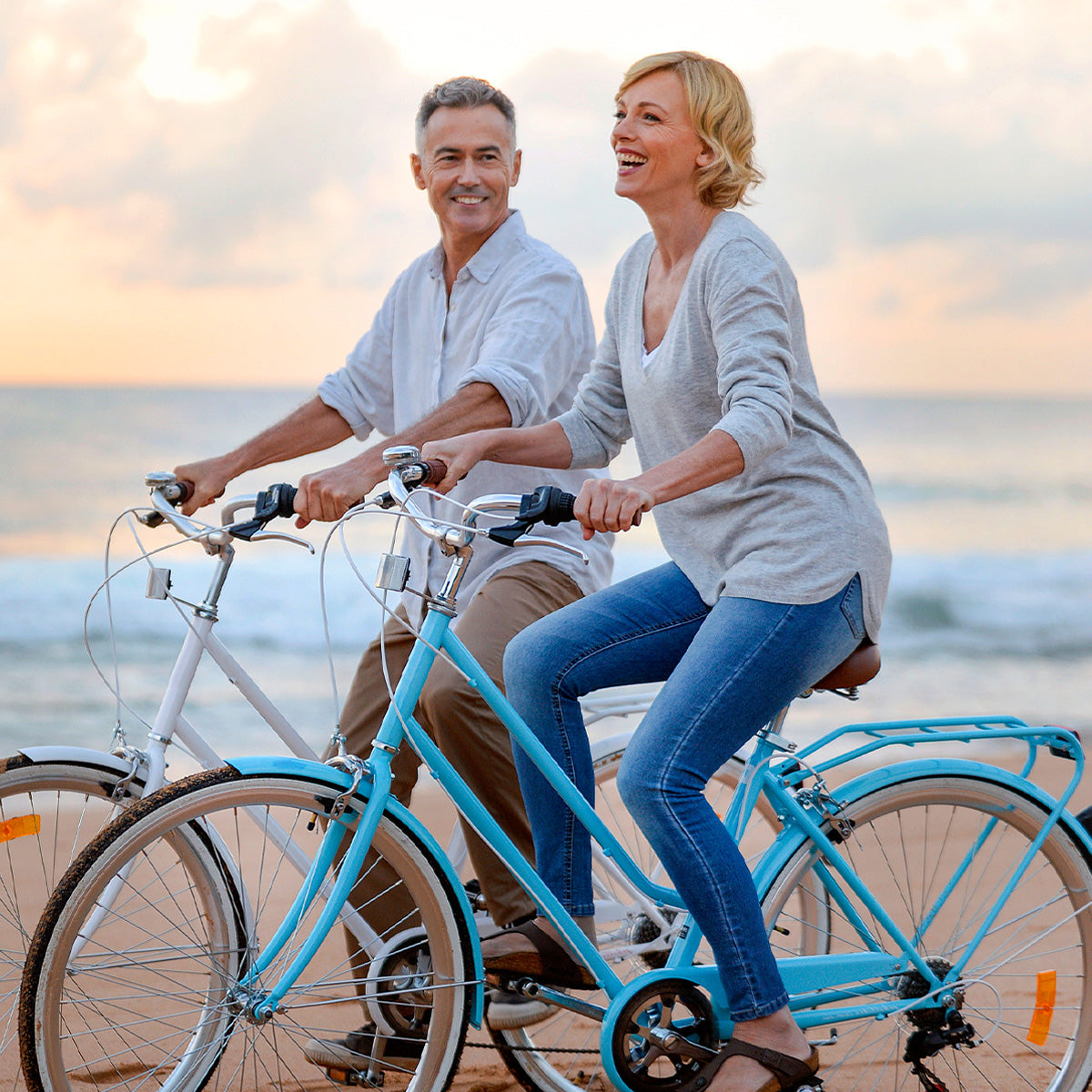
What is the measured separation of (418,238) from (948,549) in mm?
9679

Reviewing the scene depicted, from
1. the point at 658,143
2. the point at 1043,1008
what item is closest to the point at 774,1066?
the point at 1043,1008

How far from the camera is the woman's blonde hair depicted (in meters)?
2.36

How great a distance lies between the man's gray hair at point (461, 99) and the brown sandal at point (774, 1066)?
214 centimetres

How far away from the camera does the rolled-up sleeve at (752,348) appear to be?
2.14 metres

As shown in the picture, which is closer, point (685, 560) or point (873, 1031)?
point (685, 560)

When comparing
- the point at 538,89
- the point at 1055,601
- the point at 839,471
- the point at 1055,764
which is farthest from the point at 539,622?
the point at 538,89

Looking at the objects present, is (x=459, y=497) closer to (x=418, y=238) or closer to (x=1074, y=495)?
(x=418, y=238)

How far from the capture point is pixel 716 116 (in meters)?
2.36

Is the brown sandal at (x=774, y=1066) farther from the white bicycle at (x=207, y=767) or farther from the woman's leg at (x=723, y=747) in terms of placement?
the white bicycle at (x=207, y=767)

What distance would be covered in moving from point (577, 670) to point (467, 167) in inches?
52.2

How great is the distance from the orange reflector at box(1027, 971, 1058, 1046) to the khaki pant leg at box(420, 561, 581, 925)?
3.48ft

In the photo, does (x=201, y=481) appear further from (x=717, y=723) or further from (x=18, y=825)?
(x=717, y=723)

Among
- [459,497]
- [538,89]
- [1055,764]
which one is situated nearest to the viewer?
[459,497]

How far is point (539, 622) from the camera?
2518 millimetres
